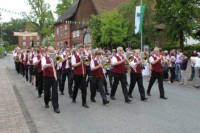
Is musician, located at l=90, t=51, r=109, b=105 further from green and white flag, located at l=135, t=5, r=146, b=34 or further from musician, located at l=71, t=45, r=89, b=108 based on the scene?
green and white flag, located at l=135, t=5, r=146, b=34

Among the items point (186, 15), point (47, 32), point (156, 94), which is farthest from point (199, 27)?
point (47, 32)

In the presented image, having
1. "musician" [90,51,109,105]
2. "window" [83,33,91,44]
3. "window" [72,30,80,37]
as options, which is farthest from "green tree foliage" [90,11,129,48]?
"musician" [90,51,109,105]

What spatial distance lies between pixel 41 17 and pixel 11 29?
74.6 meters

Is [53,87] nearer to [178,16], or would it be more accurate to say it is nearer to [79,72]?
[79,72]

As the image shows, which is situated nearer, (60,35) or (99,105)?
(99,105)

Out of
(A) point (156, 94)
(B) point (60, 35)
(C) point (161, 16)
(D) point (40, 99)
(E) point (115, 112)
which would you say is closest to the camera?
(E) point (115, 112)

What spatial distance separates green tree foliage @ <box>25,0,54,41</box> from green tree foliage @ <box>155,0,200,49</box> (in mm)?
31063

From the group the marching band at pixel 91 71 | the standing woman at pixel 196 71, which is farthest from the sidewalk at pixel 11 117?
the standing woman at pixel 196 71

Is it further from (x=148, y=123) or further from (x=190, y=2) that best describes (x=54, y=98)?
(x=190, y=2)

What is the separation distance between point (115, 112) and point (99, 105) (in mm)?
1151

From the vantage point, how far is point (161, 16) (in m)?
34.8

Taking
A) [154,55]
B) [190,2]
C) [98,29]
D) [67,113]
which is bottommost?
[67,113]

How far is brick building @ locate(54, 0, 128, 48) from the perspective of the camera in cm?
4131

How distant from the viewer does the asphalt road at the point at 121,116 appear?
661cm
